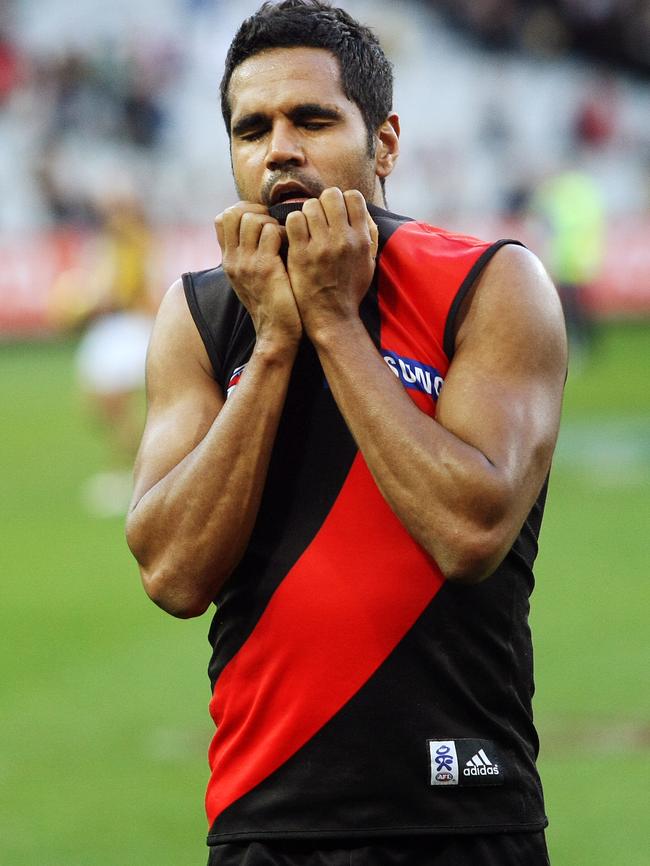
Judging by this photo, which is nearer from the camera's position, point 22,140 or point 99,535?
point 99,535

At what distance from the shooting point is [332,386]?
9.10ft

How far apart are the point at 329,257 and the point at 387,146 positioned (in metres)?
0.46

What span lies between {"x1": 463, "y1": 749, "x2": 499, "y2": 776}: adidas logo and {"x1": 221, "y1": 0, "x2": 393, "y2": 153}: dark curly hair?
1.12 m

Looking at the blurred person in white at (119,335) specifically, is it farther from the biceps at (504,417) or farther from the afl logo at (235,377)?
the biceps at (504,417)

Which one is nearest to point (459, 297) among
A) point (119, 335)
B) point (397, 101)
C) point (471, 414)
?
point (471, 414)

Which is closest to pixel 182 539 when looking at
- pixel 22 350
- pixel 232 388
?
pixel 232 388

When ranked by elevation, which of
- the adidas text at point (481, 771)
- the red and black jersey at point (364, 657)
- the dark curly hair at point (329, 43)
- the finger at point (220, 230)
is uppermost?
the dark curly hair at point (329, 43)

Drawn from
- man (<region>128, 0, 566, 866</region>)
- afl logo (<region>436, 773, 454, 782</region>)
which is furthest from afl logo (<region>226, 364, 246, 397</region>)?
afl logo (<region>436, 773, 454, 782</region>)

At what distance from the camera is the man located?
270cm

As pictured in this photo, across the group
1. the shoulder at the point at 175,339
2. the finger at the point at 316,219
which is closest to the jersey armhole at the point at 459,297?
the finger at the point at 316,219

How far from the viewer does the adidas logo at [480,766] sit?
8.89ft

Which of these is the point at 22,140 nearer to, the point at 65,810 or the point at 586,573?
the point at 586,573

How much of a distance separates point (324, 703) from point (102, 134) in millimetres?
30084

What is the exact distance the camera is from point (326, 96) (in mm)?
2934
